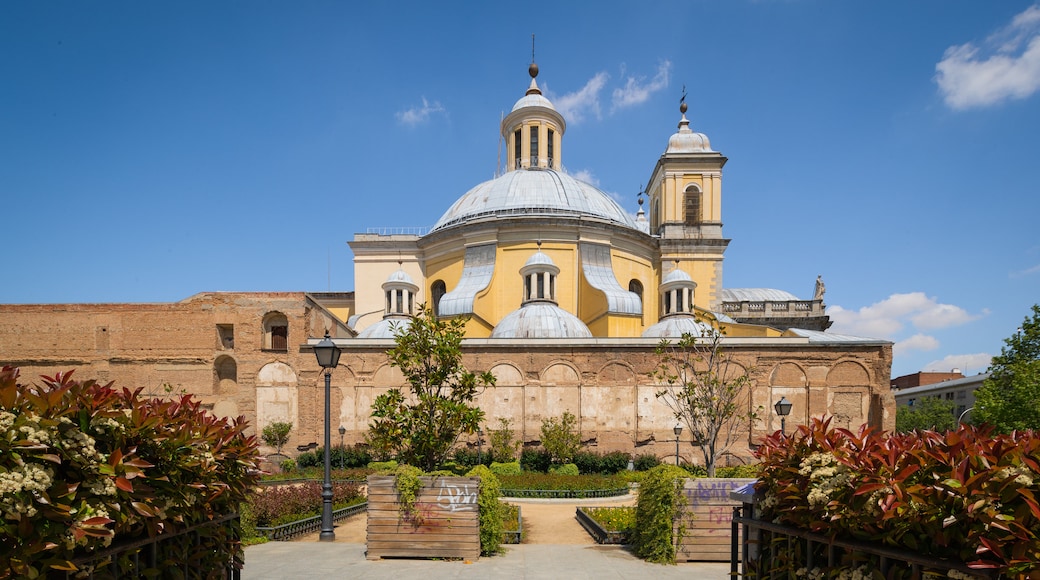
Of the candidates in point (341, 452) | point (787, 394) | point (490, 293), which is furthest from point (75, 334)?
point (787, 394)

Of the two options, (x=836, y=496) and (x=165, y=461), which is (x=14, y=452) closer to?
(x=165, y=461)

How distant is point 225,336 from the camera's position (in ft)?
78.0

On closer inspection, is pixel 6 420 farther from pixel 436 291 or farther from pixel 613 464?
pixel 436 291

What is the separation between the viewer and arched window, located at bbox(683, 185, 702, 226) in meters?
32.9

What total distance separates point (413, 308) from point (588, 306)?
9593 mm

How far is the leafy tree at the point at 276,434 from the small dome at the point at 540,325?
981cm

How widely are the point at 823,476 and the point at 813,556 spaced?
0.51 metres

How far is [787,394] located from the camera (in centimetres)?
2223

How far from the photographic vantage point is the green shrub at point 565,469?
1925 cm

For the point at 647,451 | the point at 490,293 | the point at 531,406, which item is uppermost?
the point at 490,293

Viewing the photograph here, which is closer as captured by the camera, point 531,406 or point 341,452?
point 341,452

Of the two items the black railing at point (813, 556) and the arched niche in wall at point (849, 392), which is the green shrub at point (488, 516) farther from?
the arched niche in wall at point (849, 392)

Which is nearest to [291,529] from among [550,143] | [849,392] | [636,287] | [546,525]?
[546,525]

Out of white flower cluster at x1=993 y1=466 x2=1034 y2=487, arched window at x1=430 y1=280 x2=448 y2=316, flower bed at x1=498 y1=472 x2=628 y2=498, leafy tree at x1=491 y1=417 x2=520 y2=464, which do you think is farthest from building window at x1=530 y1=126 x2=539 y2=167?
white flower cluster at x1=993 y1=466 x2=1034 y2=487
